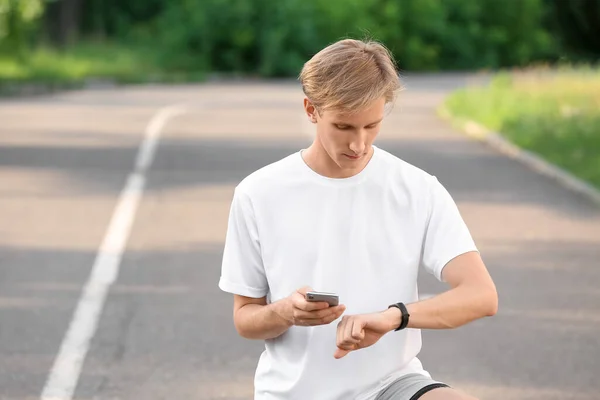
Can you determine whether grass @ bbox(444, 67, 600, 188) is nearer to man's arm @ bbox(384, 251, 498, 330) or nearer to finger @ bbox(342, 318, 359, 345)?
man's arm @ bbox(384, 251, 498, 330)

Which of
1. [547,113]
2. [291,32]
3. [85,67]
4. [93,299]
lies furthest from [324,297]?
[291,32]

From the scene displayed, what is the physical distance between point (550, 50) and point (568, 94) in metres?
44.5

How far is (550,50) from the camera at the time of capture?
74.1 m

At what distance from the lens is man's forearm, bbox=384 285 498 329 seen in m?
Result: 4.02

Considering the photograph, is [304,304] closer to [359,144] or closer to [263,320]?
[263,320]

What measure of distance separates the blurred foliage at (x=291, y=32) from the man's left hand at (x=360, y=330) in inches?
1794

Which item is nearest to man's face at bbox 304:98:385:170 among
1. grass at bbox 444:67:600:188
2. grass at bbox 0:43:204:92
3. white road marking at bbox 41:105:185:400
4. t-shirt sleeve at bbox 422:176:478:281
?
t-shirt sleeve at bbox 422:176:478:281

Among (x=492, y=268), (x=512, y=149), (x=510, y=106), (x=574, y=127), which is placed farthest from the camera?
(x=510, y=106)

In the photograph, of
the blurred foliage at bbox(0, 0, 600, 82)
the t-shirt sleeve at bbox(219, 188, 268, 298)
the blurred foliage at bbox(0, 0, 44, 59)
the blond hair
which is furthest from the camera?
the blurred foliage at bbox(0, 0, 600, 82)

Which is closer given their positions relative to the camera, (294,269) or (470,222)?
(294,269)

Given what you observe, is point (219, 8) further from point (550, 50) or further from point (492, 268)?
point (492, 268)

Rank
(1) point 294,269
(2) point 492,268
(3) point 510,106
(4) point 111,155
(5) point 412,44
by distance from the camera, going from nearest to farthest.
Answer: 1. (1) point 294,269
2. (2) point 492,268
3. (4) point 111,155
4. (3) point 510,106
5. (5) point 412,44

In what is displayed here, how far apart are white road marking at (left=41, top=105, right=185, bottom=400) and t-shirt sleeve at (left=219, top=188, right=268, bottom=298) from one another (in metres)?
3.20

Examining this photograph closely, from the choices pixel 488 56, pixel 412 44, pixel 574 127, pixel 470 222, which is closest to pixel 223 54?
pixel 412 44
